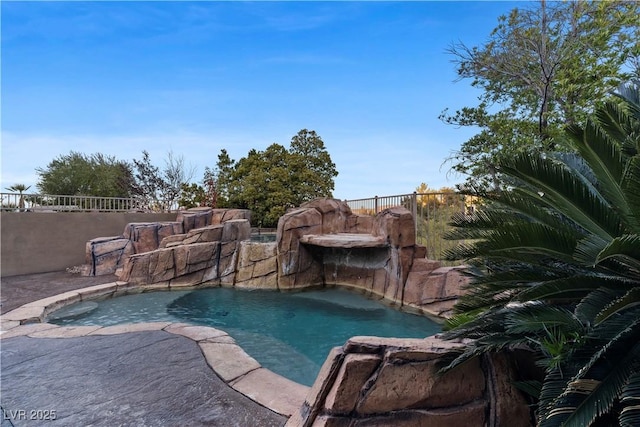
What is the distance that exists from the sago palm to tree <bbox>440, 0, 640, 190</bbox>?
13.0 feet

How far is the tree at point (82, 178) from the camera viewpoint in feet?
60.6

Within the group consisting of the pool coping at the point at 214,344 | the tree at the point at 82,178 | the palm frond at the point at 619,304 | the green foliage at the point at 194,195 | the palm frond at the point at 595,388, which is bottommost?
the pool coping at the point at 214,344

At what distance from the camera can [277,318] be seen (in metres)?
5.95

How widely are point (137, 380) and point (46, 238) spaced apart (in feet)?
32.6

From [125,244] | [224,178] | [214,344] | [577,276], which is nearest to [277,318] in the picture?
[214,344]

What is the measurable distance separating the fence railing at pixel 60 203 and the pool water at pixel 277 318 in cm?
541

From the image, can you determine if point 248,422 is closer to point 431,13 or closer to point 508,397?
point 508,397

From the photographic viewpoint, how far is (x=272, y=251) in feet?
29.4

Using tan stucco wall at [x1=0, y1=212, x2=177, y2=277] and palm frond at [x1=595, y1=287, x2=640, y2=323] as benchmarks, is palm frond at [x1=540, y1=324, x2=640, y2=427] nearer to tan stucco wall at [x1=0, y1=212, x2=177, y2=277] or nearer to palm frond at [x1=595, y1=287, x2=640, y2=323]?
palm frond at [x1=595, y1=287, x2=640, y2=323]

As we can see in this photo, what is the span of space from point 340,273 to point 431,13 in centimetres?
692

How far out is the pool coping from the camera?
2365 mm

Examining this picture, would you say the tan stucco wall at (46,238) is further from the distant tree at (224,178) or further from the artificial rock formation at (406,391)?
the artificial rock formation at (406,391)

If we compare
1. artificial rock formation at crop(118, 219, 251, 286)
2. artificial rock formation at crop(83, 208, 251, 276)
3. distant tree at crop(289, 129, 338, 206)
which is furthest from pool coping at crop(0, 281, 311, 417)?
distant tree at crop(289, 129, 338, 206)

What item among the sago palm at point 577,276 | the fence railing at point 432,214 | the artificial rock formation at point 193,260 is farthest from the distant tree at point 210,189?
the sago palm at point 577,276
